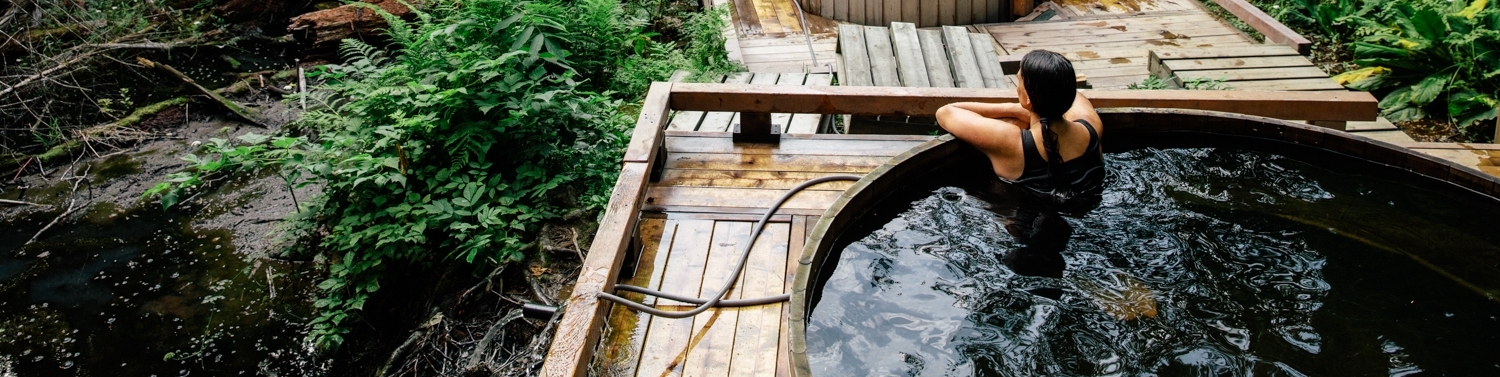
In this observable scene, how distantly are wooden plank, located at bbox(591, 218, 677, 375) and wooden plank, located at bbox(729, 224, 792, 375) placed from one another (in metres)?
0.31

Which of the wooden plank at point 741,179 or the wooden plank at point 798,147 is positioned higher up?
the wooden plank at point 741,179

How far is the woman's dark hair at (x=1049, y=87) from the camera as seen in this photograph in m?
3.44

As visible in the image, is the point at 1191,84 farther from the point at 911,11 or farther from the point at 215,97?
the point at 215,97

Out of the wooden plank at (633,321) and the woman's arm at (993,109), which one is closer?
the wooden plank at (633,321)

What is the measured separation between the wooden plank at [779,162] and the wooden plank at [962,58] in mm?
1466

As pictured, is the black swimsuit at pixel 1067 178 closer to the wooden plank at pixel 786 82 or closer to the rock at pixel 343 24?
the wooden plank at pixel 786 82

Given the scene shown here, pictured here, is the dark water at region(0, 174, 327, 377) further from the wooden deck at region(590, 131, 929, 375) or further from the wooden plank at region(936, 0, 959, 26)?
the wooden plank at region(936, 0, 959, 26)

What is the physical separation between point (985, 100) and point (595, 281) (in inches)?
82.1

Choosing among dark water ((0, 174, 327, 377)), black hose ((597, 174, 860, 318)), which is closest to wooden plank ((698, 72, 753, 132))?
black hose ((597, 174, 860, 318))

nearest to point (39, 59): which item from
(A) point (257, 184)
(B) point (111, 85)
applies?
(B) point (111, 85)

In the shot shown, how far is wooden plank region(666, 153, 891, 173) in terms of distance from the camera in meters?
4.28

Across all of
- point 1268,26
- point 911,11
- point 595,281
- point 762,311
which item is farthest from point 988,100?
point 911,11

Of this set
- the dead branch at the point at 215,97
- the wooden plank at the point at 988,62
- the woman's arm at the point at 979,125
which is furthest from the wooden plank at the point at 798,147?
the dead branch at the point at 215,97

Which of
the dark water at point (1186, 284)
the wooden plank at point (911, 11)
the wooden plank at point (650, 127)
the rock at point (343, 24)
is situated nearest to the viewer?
the dark water at point (1186, 284)
